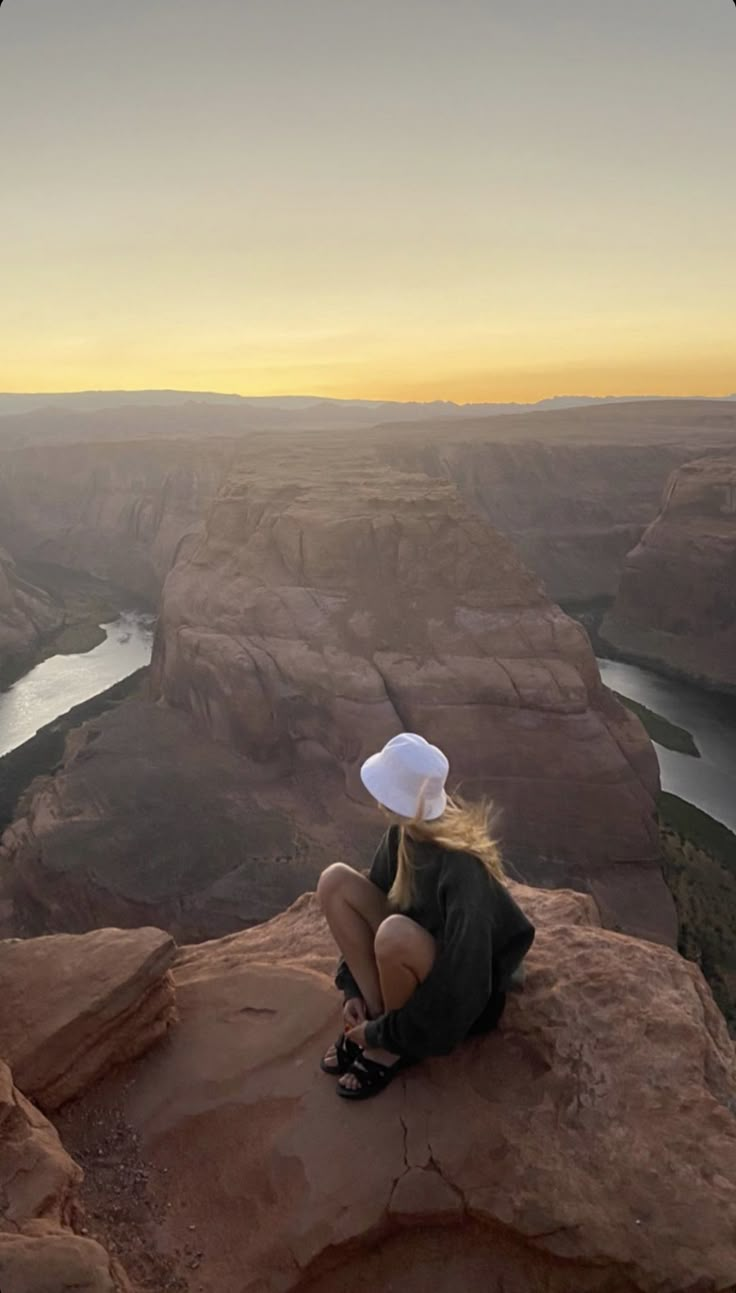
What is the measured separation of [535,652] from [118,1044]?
49.2 ft

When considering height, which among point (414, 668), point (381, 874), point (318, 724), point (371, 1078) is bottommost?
point (318, 724)

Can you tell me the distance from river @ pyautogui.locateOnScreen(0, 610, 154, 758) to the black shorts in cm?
2331

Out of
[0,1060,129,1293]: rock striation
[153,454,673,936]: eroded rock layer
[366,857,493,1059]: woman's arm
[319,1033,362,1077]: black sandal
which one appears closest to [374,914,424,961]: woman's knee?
[366,857,493,1059]: woman's arm

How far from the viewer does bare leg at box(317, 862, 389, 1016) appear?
3721 millimetres

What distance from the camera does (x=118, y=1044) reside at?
4.06 m

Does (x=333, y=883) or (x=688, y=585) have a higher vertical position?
(x=333, y=883)

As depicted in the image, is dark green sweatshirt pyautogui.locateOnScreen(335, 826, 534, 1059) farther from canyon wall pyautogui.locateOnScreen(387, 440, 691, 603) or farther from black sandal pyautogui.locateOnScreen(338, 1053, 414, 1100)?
canyon wall pyautogui.locateOnScreen(387, 440, 691, 603)

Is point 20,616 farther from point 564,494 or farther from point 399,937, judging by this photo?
point 399,937

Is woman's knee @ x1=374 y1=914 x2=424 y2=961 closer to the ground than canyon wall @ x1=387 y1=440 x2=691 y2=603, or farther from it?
farther from it

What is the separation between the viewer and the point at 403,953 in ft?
11.0

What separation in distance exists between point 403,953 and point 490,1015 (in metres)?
0.72

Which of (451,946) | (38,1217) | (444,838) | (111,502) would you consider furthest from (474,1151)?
(111,502)

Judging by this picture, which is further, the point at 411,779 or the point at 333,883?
the point at 333,883

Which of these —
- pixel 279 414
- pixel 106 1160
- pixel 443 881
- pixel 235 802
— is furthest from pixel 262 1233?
pixel 279 414
